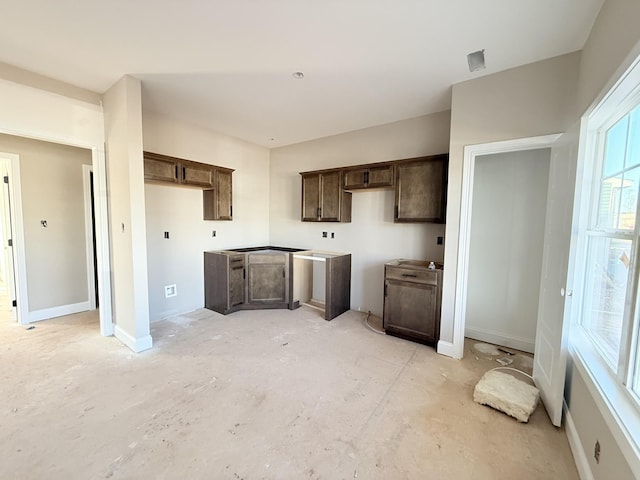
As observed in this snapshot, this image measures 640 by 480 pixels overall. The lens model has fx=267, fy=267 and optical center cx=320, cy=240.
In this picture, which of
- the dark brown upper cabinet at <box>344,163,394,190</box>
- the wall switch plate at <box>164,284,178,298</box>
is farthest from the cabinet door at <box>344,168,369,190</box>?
the wall switch plate at <box>164,284,178,298</box>

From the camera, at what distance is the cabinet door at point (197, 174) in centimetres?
358

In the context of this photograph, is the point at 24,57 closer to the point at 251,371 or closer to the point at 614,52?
the point at 251,371

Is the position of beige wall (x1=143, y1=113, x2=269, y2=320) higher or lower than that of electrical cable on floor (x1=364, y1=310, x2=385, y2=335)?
higher

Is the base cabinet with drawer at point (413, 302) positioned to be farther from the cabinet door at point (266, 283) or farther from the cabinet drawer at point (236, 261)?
the cabinet drawer at point (236, 261)

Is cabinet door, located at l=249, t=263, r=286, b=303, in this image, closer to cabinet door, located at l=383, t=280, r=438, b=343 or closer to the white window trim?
cabinet door, located at l=383, t=280, r=438, b=343

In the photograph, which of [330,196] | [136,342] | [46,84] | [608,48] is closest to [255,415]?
[136,342]

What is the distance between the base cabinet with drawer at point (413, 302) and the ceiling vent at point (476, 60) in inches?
75.7

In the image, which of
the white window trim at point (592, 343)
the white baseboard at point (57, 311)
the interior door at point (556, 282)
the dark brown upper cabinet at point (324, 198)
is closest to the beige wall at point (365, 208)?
the dark brown upper cabinet at point (324, 198)

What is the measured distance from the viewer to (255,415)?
1.93 meters

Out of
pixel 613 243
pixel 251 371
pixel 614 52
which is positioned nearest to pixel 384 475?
pixel 251 371

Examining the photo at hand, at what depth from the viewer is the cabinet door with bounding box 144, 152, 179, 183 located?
10.6 feet

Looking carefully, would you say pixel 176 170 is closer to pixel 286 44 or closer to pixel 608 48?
pixel 286 44

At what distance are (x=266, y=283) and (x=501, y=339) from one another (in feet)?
10.3

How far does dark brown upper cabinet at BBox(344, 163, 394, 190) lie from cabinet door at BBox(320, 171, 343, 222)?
151 millimetres
